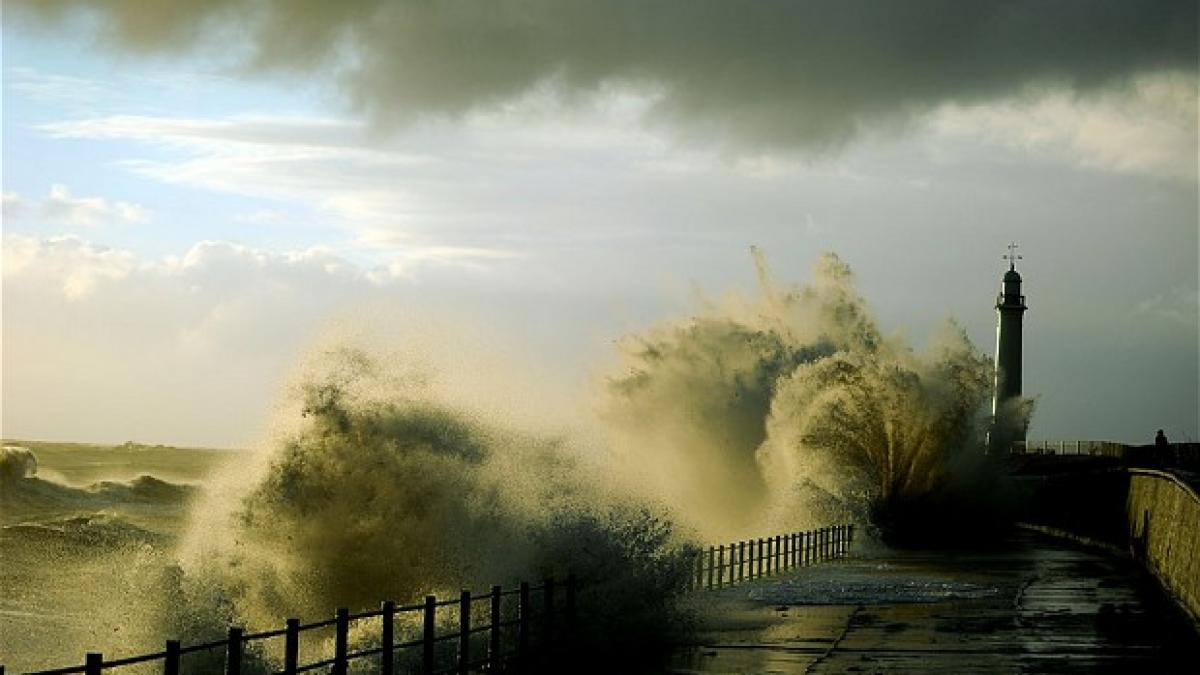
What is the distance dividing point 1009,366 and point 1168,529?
190 feet

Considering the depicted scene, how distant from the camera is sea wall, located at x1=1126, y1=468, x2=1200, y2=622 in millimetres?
26578

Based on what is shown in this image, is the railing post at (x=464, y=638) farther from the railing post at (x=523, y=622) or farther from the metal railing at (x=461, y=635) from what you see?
the railing post at (x=523, y=622)

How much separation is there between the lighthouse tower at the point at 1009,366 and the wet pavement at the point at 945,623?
161 ft

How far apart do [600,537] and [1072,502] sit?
123 feet

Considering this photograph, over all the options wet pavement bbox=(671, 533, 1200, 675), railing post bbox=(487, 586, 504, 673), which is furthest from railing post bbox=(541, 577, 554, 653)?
railing post bbox=(487, 586, 504, 673)

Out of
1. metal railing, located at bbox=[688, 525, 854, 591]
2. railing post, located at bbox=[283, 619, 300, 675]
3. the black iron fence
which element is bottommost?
metal railing, located at bbox=[688, 525, 854, 591]

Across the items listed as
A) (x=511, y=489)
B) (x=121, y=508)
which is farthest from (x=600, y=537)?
(x=121, y=508)

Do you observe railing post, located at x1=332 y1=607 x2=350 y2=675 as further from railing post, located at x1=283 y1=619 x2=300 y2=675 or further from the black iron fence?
railing post, located at x1=283 y1=619 x2=300 y2=675

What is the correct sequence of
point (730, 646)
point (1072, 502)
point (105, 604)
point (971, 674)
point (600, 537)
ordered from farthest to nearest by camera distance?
point (1072, 502), point (105, 604), point (600, 537), point (730, 646), point (971, 674)

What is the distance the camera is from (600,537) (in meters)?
24.3

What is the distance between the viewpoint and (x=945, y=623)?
25.1m

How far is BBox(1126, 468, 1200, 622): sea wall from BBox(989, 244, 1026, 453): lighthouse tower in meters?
43.5

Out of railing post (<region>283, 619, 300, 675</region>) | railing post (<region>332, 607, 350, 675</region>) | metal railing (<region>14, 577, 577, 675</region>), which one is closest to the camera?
railing post (<region>283, 619, 300, 675</region>)

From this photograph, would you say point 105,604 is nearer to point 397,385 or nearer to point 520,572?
point 397,385
